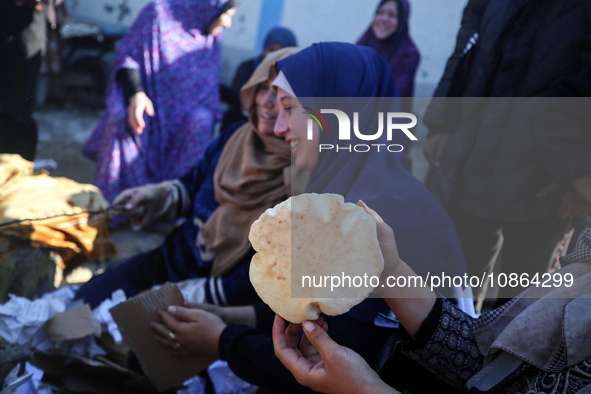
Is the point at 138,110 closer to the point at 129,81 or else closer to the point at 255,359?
the point at 129,81

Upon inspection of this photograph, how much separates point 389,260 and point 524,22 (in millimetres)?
1228

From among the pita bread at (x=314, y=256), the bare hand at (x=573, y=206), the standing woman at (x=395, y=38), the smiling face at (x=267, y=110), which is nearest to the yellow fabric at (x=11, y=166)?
the smiling face at (x=267, y=110)

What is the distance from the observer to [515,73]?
64.1 inches

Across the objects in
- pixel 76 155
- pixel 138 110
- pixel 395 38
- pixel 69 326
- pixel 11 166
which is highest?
pixel 395 38

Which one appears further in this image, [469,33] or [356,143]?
[469,33]

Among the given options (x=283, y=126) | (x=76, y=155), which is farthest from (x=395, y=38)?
(x=76, y=155)

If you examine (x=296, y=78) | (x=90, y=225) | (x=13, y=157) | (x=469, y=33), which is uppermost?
(x=469, y=33)

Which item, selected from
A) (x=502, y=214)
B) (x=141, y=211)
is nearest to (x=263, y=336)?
(x=141, y=211)

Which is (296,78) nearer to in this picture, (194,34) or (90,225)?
(90,225)

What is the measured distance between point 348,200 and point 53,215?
4.54 ft

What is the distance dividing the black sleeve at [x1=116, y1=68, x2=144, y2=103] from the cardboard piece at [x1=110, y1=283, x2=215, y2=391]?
1.74m

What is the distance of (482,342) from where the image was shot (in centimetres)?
94

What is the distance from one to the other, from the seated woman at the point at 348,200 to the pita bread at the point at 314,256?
0.19 m

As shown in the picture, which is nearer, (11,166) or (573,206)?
(573,206)
